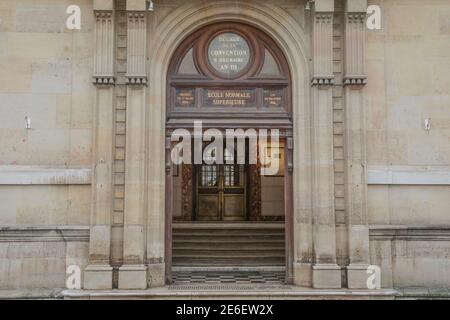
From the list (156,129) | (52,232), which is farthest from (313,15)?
(52,232)

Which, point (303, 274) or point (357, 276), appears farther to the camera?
point (303, 274)

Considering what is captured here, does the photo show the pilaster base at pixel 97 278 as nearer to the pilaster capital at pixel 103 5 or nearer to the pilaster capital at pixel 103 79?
the pilaster capital at pixel 103 79

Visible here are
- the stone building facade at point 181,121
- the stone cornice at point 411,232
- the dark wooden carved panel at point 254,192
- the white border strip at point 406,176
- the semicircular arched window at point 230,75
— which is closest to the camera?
the stone building facade at point 181,121

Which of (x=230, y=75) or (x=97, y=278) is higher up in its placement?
(x=230, y=75)

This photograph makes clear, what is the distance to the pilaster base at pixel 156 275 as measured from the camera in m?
9.88

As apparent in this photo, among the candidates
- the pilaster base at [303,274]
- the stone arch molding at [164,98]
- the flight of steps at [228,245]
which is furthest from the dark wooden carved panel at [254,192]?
the pilaster base at [303,274]

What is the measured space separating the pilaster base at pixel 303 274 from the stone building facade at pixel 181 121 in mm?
29

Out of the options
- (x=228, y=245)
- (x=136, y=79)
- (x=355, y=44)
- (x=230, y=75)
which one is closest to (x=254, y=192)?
(x=228, y=245)

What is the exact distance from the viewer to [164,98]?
10.4m

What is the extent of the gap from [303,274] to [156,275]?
3005 millimetres

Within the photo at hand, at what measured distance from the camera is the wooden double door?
19.3 metres

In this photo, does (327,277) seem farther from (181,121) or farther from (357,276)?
(181,121)

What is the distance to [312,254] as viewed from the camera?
32.8ft
